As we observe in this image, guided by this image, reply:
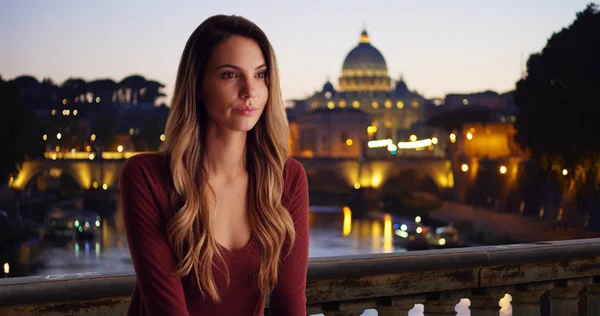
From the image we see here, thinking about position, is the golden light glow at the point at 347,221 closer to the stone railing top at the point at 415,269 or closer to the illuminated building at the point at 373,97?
the stone railing top at the point at 415,269

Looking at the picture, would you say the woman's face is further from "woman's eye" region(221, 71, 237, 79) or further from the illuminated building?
the illuminated building

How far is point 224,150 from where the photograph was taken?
8.79 feet

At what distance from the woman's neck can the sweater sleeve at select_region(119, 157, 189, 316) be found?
8.1 inches

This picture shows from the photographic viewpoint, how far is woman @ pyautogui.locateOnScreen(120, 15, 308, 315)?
2.52m

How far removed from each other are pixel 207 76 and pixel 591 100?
27.2 metres

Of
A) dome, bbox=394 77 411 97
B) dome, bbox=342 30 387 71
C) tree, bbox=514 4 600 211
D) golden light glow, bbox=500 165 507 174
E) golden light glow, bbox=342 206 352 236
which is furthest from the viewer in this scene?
dome, bbox=342 30 387 71

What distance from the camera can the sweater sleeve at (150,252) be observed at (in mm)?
2504

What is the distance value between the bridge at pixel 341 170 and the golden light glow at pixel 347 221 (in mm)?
5264

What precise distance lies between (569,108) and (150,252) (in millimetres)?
27940

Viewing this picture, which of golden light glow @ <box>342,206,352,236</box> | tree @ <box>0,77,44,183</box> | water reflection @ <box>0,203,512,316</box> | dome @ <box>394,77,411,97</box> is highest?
dome @ <box>394,77,411,97</box>

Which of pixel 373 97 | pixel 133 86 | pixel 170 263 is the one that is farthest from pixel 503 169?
pixel 373 97

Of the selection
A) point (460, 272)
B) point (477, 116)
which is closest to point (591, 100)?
point (460, 272)

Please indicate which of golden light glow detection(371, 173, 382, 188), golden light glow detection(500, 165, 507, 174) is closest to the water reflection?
golden light glow detection(500, 165, 507, 174)

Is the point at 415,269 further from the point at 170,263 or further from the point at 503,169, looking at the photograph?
the point at 503,169
